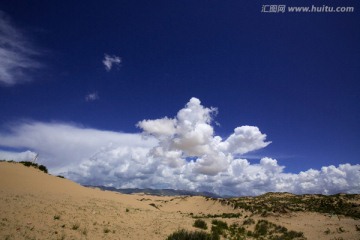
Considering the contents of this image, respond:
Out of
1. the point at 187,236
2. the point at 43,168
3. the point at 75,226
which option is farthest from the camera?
the point at 43,168

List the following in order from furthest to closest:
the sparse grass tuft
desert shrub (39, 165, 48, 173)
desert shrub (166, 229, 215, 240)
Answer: desert shrub (39, 165, 48, 173), desert shrub (166, 229, 215, 240), the sparse grass tuft

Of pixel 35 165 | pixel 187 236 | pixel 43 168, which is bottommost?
pixel 187 236

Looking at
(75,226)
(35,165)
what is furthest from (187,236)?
(35,165)

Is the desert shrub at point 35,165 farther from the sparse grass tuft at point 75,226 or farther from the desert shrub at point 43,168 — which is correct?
the sparse grass tuft at point 75,226

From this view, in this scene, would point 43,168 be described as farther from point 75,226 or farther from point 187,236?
point 187,236

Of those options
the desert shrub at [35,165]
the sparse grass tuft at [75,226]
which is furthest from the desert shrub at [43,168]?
the sparse grass tuft at [75,226]

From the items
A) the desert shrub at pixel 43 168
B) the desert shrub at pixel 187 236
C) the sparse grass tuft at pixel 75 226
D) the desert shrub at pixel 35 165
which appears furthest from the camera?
the desert shrub at pixel 43 168

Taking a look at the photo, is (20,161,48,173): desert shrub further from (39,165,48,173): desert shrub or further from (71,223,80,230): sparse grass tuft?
(71,223,80,230): sparse grass tuft

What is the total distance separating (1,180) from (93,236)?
1801cm

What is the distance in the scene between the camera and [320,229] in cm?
2289

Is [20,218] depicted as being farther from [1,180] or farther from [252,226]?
[252,226]

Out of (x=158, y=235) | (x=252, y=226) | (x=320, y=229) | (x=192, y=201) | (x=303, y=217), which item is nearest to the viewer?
(x=158, y=235)

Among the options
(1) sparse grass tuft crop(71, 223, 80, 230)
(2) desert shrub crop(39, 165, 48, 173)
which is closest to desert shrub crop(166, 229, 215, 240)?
(1) sparse grass tuft crop(71, 223, 80, 230)

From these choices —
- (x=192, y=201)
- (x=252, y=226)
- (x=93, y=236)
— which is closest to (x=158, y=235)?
(x=93, y=236)
